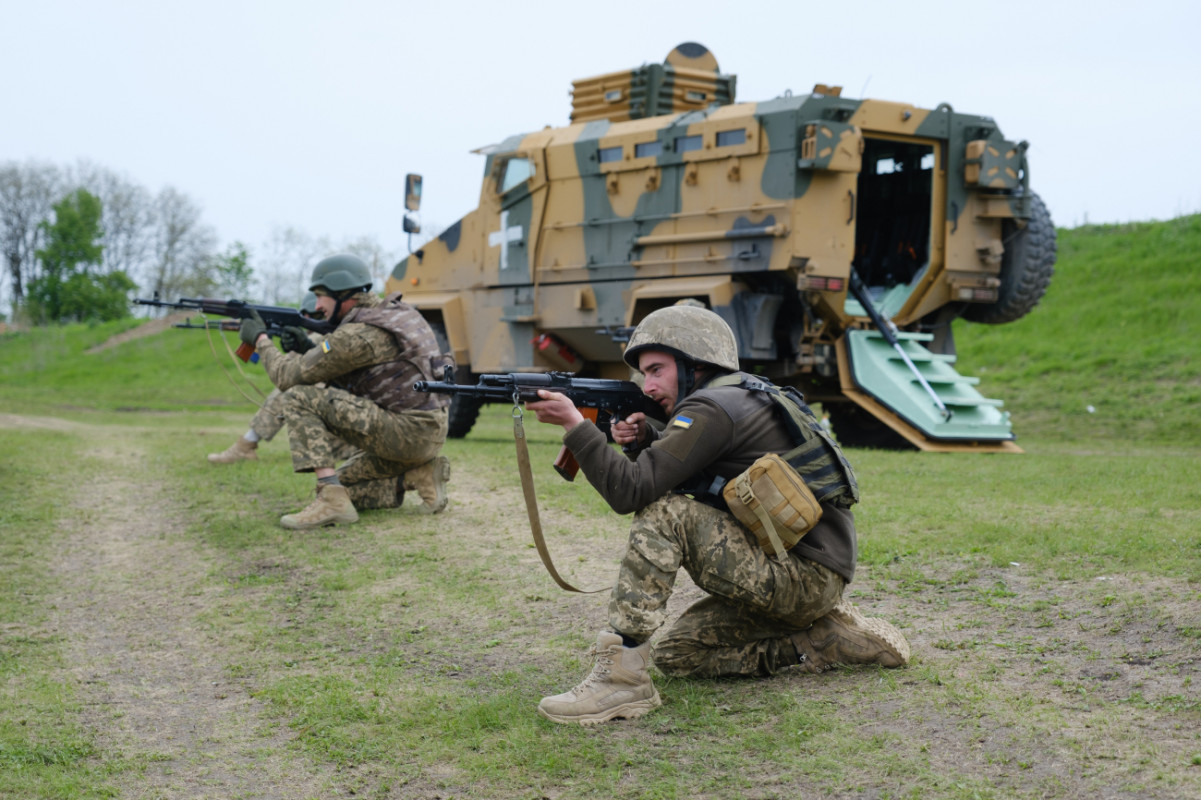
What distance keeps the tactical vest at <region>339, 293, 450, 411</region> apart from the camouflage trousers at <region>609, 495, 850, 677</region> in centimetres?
358

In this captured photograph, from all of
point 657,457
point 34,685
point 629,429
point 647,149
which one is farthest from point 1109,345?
point 34,685

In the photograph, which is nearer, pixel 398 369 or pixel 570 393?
pixel 570 393

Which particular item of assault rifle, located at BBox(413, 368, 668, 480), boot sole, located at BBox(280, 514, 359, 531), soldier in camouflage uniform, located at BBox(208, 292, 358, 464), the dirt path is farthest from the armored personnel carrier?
assault rifle, located at BBox(413, 368, 668, 480)

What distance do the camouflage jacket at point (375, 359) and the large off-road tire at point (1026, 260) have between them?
6670mm

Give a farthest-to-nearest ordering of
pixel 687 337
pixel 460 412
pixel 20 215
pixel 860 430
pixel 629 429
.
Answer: pixel 20 215
pixel 460 412
pixel 860 430
pixel 629 429
pixel 687 337

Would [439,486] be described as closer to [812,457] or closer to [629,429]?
[629,429]

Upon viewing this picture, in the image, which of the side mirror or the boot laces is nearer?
the boot laces

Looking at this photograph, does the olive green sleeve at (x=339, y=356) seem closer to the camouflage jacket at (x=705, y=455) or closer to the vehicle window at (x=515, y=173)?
the camouflage jacket at (x=705, y=455)

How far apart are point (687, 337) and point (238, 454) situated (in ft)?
23.6

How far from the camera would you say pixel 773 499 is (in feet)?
12.3

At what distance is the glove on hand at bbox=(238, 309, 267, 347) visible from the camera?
7.83 metres

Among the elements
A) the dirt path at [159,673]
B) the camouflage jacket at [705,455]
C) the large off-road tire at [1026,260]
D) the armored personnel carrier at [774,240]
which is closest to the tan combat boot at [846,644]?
the camouflage jacket at [705,455]

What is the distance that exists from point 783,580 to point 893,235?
975cm

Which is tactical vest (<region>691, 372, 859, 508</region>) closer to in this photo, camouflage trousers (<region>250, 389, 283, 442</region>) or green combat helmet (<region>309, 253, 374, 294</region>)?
green combat helmet (<region>309, 253, 374, 294</region>)
